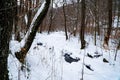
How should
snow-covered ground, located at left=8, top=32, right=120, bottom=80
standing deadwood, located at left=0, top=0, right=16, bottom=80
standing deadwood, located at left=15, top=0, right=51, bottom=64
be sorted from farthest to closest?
standing deadwood, located at left=15, top=0, right=51, bottom=64, snow-covered ground, located at left=8, top=32, right=120, bottom=80, standing deadwood, located at left=0, top=0, right=16, bottom=80

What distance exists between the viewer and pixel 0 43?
12.8 ft

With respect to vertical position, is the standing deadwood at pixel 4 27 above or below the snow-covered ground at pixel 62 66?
above

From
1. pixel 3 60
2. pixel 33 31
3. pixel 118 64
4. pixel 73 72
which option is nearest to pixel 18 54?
pixel 33 31

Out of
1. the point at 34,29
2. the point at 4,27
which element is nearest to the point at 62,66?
the point at 34,29

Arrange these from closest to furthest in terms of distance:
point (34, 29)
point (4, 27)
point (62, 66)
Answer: point (4, 27) < point (34, 29) < point (62, 66)

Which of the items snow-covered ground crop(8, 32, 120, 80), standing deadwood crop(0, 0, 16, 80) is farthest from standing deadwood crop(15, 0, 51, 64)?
standing deadwood crop(0, 0, 16, 80)

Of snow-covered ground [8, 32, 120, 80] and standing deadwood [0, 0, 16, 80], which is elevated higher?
standing deadwood [0, 0, 16, 80]

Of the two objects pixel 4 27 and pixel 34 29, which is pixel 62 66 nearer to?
pixel 34 29

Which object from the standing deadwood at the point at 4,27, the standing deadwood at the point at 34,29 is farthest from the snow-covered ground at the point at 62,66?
the standing deadwood at the point at 4,27

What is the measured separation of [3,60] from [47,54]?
22.7 ft

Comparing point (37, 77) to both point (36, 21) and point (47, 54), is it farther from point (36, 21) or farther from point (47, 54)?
point (47, 54)

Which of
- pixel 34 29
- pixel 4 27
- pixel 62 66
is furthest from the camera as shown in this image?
pixel 62 66

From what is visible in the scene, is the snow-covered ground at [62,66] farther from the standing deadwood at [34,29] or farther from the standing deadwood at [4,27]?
the standing deadwood at [4,27]

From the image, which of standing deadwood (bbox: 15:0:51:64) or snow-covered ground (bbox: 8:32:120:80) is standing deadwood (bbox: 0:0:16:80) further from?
standing deadwood (bbox: 15:0:51:64)
